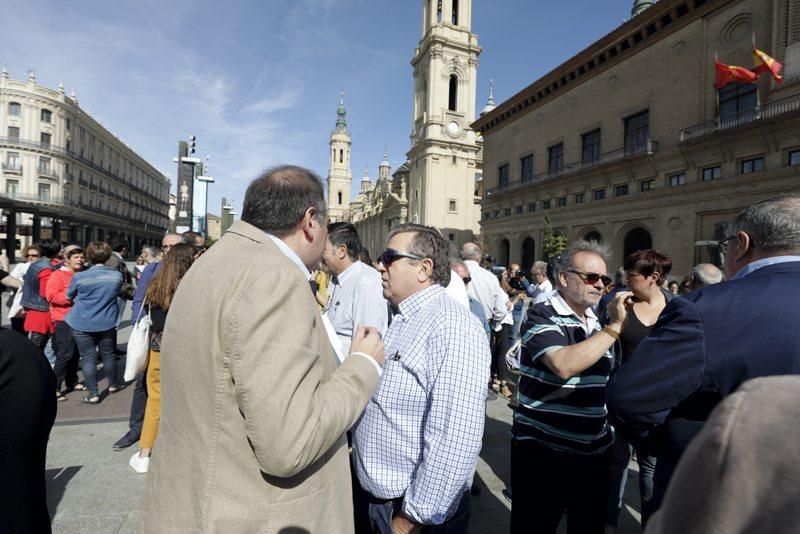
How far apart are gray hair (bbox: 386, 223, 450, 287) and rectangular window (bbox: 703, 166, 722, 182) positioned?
23624 millimetres

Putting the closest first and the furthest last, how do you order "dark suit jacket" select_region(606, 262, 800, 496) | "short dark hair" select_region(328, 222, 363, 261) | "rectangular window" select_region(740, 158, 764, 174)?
"dark suit jacket" select_region(606, 262, 800, 496), "short dark hair" select_region(328, 222, 363, 261), "rectangular window" select_region(740, 158, 764, 174)

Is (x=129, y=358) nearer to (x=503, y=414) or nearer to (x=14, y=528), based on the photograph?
(x=14, y=528)

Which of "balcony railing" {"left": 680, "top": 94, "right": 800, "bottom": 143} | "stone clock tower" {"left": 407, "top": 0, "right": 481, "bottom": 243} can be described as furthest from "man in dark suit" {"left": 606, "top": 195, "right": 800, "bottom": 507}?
"stone clock tower" {"left": 407, "top": 0, "right": 481, "bottom": 243}

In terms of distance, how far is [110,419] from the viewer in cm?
476

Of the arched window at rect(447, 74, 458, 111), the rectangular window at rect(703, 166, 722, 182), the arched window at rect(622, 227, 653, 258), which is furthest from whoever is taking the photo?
the arched window at rect(447, 74, 458, 111)

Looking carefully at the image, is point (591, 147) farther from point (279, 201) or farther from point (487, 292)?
point (279, 201)

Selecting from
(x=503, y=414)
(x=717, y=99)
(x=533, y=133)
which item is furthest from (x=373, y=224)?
(x=503, y=414)

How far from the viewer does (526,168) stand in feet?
112

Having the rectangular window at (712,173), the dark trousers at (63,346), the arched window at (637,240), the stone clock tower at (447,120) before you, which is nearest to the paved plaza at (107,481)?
the dark trousers at (63,346)

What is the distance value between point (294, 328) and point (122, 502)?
3.10 metres

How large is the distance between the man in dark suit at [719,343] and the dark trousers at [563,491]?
1.86 ft

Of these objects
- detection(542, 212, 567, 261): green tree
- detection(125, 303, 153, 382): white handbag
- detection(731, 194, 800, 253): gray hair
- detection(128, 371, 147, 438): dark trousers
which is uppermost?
detection(542, 212, 567, 261): green tree

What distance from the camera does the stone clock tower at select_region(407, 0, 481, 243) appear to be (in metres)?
44.4

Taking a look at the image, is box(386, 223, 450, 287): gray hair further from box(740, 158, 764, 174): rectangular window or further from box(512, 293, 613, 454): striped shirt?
box(740, 158, 764, 174): rectangular window
